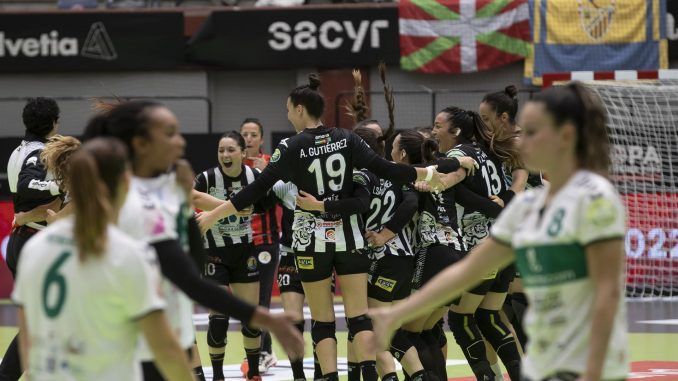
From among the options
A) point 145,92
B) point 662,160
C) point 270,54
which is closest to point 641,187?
point 662,160

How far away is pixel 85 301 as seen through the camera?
400 cm

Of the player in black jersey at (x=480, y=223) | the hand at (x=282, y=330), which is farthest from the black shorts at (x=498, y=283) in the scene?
the hand at (x=282, y=330)

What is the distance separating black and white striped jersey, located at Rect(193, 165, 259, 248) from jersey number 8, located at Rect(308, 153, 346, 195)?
202 centimetres

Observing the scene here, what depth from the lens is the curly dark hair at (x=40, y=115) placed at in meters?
8.94

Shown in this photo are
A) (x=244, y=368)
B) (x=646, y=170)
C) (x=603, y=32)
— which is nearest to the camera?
(x=244, y=368)

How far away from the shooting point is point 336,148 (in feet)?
28.2

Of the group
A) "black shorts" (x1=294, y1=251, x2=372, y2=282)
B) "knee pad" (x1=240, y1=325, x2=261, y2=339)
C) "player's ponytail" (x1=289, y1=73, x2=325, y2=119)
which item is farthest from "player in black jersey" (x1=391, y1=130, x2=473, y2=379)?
"knee pad" (x1=240, y1=325, x2=261, y2=339)

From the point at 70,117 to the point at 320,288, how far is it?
14914 mm

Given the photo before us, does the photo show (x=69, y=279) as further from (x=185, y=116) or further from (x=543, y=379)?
(x=185, y=116)

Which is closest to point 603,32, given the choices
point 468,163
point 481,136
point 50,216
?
point 481,136

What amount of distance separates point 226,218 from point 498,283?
2.68 m

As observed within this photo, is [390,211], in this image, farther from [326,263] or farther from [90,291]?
[90,291]

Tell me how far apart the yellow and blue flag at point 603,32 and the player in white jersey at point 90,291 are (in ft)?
61.6

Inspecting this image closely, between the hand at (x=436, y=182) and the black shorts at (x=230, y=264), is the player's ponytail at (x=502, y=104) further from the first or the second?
the black shorts at (x=230, y=264)
